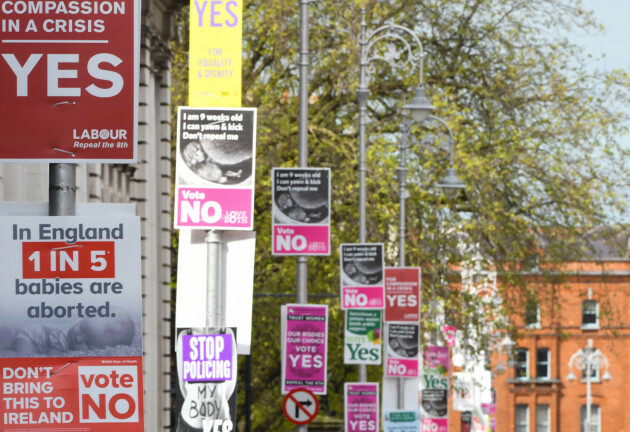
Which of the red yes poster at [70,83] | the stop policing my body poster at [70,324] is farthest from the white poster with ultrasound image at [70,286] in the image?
the red yes poster at [70,83]

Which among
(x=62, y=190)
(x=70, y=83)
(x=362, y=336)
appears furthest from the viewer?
(x=362, y=336)

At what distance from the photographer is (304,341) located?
18.0 meters

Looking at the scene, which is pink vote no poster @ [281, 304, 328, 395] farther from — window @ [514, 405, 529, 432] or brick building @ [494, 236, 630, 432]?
window @ [514, 405, 529, 432]

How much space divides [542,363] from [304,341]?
6765 centimetres

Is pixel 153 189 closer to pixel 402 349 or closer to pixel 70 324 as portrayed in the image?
pixel 402 349

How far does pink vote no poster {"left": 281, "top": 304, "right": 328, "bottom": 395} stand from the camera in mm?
17859

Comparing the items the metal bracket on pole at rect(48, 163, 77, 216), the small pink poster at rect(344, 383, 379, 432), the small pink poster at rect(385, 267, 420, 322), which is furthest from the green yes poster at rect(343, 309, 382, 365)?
the metal bracket on pole at rect(48, 163, 77, 216)

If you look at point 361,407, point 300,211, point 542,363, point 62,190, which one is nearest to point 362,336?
point 361,407

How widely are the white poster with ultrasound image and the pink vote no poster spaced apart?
38.2 ft

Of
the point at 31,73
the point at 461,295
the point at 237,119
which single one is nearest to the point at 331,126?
the point at 461,295

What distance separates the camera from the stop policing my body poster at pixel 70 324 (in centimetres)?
605

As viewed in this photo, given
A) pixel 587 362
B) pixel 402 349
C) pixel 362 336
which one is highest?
pixel 362 336

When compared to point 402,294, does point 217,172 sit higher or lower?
higher

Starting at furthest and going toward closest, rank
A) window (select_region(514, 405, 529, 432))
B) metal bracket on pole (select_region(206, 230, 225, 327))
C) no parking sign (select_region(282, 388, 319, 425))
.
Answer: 1. window (select_region(514, 405, 529, 432))
2. no parking sign (select_region(282, 388, 319, 425))
3. metal bracket on pole (select_region(206, 230, 225, 327))
